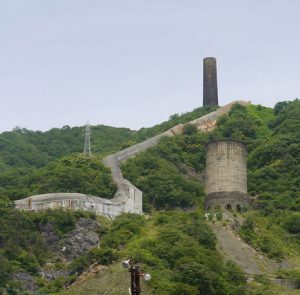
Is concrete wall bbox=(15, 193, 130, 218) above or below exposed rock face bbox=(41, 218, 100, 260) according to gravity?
above

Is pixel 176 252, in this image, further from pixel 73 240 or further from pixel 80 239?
pixel 73 240

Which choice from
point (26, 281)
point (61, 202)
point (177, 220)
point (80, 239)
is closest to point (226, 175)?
point (177, 220)

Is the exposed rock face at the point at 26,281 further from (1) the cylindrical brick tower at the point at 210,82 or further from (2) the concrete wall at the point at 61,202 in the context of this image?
(1) the cylindrical brick tower at the point at 210,82

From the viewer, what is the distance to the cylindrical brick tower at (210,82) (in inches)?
3642


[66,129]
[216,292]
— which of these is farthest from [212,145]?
[66,129]

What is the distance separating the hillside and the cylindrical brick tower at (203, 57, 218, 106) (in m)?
5.48

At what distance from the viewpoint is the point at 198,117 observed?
290ft

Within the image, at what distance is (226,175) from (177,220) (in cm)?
773

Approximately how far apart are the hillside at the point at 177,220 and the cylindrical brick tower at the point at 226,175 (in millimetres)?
992

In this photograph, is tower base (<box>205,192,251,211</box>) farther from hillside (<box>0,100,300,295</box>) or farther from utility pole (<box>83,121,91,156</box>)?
utility pole (<box>83,121,91,156</box>)

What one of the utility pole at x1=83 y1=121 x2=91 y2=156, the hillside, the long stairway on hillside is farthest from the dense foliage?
the utility pole at x1=83 y1=121 x2=91 y2=156

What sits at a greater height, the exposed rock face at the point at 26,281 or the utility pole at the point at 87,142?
the utility pole at the point at 87,142

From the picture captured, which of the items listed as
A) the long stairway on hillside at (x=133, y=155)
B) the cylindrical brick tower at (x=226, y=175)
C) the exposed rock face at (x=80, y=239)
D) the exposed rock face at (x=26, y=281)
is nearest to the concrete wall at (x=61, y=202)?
the exposed rock face at (x=80, y=239)

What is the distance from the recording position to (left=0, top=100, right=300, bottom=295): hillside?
5656cm
